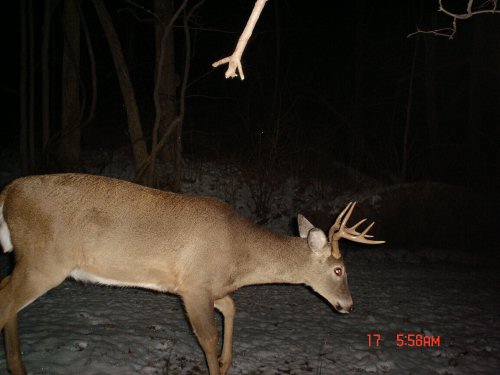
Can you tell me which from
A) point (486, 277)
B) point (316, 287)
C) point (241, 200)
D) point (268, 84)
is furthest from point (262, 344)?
point (268, 84)

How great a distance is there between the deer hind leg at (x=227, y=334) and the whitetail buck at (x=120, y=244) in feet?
0.03

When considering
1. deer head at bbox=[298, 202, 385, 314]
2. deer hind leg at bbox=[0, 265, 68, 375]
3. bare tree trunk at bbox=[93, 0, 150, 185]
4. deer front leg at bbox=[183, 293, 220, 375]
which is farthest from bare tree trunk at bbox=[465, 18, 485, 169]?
deer hind leg at bbox=[0, 265, 68, 375]

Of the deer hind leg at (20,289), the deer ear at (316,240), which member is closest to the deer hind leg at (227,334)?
the deer ear at (316,240)

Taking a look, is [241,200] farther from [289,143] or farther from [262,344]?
[262,344]

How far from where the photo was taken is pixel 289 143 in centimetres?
1528

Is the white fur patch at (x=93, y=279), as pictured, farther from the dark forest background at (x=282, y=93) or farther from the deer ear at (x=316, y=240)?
the dark forest background at (x=282, y=93)

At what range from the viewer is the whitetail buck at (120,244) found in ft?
13.5

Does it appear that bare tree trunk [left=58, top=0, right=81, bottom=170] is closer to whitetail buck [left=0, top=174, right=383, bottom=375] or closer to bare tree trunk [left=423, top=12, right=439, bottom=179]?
whitetail buck [left=0, top=174, right=383, bottom=375]

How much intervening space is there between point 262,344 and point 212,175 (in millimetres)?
8729

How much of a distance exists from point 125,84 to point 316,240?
6.98 m
